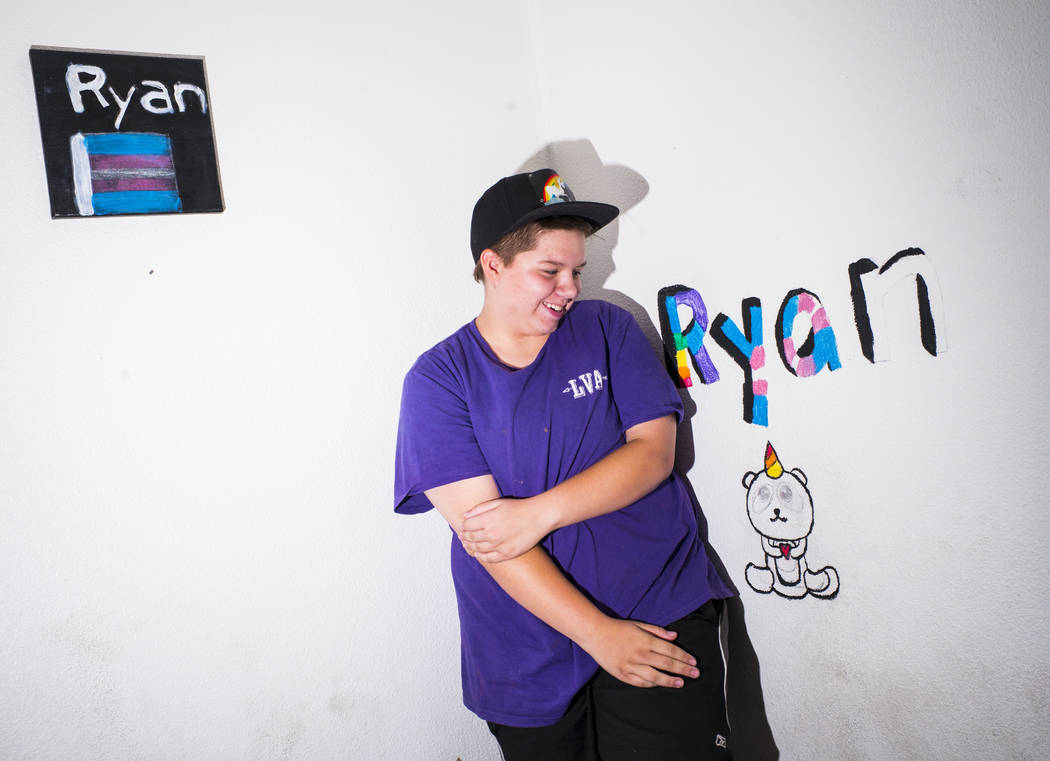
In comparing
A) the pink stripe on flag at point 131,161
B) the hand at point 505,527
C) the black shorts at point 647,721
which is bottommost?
the black shorts at point 647,721

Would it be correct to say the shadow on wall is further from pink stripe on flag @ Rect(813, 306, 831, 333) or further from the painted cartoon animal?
pink stripe on flag @ Rect(813, 306, 831, 333)

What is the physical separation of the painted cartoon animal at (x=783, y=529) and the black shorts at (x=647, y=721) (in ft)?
0.50

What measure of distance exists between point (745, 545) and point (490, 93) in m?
1.23

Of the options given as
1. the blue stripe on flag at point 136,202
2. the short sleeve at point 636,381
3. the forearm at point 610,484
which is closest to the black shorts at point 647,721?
the forearm at point 610,484

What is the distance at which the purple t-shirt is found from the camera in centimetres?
107

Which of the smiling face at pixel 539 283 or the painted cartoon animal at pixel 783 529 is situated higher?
the smiling face at pixel 539 283

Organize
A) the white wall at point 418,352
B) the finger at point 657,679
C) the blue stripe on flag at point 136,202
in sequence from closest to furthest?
the white wall at point 418,352
the finger at point 657,679
the blue stripe on flag at point 136,202

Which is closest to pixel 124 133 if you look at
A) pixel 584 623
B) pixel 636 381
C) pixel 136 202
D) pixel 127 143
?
pixel 127 143

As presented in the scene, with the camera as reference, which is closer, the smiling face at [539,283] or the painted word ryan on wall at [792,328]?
the painted word ryan on wall at [792,328]

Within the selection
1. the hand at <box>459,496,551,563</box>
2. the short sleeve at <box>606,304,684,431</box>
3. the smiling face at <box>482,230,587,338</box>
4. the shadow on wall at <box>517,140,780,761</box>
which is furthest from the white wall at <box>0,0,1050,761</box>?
the hand at <box>459,496,551,563</box>

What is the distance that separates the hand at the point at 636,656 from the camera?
1.00 meters

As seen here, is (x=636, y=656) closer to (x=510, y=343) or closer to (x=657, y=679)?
(x=657, y=679)

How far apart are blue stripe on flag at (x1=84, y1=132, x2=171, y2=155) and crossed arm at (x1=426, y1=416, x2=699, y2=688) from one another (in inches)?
33.6

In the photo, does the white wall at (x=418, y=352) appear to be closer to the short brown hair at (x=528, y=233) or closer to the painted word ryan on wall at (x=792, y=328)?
the painted word ryan on wall at (x=792, y=328)
